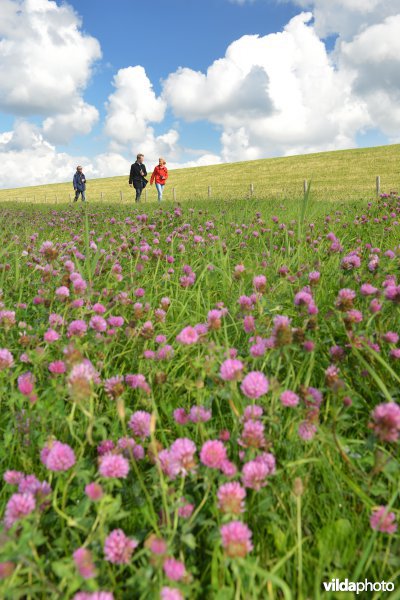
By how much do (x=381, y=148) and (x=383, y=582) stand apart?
2185 inches

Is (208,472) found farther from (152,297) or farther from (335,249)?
(335,249)

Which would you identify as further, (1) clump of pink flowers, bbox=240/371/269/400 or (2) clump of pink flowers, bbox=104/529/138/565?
(1) clump of pink flowers, bbox=240/371/269/400

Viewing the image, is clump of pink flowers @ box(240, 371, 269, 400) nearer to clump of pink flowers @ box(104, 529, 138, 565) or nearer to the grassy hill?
clump of pink flowers @ box(104, 529, 138, 565)

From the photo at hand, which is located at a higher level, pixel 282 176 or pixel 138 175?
pixel 282 176

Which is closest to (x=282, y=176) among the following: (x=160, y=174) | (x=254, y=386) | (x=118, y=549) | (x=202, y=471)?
(x=160, y=174)

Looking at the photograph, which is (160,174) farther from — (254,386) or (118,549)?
(118,549)

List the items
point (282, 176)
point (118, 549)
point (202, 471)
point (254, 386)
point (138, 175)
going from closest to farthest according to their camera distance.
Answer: point (118, 549) < point (202, 471) < point (254, 386) < point (138, 175) < point (282, 176)

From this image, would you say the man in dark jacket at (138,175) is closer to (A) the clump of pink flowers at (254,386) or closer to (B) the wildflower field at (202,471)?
(B) the wildflower field at (202,471)

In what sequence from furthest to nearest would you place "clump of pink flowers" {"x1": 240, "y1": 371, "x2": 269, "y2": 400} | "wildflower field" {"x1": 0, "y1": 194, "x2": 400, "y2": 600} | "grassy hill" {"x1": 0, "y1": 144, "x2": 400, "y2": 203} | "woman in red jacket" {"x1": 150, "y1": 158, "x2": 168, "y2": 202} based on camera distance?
"grassy hill" {"x1": 0, "y1": 144, "x2": 400, "y2": 203} < "woman in red jacket" {"x1": 150, "y1": 158, "x2": 168, "y2": 202} < "clump of pink flowers" {"x1": 240, "y1": 371, "x2": 269, "y2": 400} < "wildflower field" {"x1": 0, "y1": 194, "x2": 400, "y2": 600}

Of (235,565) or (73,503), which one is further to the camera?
(73,503)

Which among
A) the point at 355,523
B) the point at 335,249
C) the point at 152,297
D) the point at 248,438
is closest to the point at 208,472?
the point at 248,438

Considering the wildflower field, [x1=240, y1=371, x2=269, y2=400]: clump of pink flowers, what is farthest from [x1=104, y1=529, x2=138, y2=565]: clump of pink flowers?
[x1=240, y1=371, x2=269, y2=400]: clump of pink flowers

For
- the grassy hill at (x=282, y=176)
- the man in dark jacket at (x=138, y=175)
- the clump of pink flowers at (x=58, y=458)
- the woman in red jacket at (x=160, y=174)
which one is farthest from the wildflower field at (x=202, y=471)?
the grassy hill at (x=282, y=176)

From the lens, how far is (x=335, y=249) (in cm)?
321
